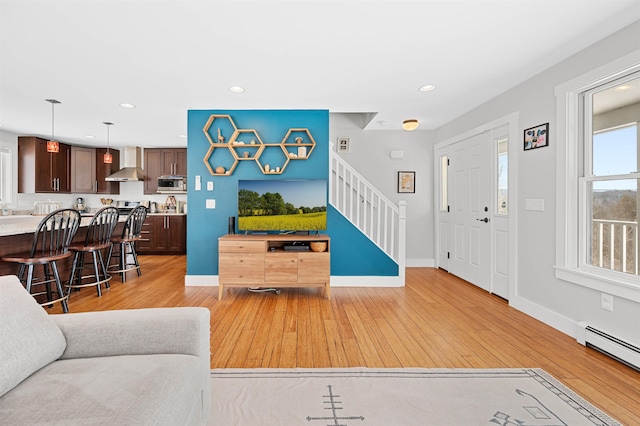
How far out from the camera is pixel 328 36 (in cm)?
246

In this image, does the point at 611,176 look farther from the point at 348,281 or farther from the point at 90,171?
the point at 90,171

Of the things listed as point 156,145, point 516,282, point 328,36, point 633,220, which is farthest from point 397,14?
point 156,145

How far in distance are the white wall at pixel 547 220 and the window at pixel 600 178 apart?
9 cm

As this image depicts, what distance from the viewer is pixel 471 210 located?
4.57 m

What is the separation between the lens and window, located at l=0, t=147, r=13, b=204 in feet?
19.2

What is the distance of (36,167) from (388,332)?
6.97 meters

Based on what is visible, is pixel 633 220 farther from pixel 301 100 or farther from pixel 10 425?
pixel 10 425

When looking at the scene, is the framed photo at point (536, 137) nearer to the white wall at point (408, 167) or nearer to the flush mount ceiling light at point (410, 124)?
the flush mount ceiling light at point (410, 124)

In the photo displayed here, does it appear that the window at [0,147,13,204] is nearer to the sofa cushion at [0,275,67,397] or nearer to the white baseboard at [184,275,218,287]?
the white baseboard at [184,275,218,287]

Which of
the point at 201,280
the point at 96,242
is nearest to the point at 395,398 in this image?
the point at 201,280

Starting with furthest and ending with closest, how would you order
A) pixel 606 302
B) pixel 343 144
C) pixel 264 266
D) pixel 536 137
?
pixel 343 144 → pixel 264 266 → pixel 536 137 → pixel 606 302

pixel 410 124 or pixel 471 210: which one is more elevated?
pixel 410 124

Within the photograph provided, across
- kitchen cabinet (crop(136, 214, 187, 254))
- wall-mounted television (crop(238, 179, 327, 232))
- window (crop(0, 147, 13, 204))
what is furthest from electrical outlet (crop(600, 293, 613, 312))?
window (crop(0, 147, 13, 204))

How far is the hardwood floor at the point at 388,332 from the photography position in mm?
2223
